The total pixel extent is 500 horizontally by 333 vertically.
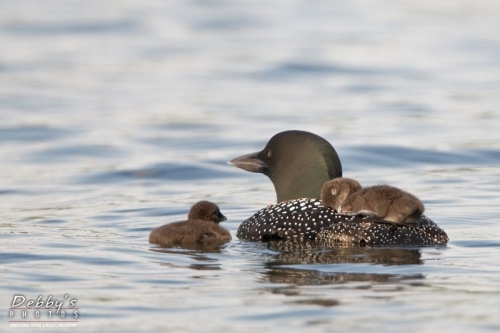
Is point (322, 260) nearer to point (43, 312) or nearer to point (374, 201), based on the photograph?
point (374, 201)

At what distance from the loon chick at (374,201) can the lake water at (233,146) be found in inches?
9.6

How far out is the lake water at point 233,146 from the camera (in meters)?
6.79

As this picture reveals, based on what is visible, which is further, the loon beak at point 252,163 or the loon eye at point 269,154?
the loon beak at point 252,163

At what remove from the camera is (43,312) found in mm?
6566

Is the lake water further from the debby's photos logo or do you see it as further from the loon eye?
the loon eye

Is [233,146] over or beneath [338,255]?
over

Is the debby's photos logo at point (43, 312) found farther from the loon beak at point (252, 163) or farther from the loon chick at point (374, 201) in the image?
the loon beak at point (252, 163)

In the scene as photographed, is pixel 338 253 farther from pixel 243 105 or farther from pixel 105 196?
pixel 243 105

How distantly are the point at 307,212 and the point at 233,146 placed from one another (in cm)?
589

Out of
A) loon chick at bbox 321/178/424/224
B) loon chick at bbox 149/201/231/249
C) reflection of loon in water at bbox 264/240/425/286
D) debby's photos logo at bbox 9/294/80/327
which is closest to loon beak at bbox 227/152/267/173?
loon chick at bbox 149/201/231/249

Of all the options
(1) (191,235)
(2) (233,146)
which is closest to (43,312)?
(1) (191,235)

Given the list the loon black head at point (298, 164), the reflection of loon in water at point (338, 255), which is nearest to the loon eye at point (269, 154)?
the loon black head at point (298, 164)

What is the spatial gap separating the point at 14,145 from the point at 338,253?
7.25 meters

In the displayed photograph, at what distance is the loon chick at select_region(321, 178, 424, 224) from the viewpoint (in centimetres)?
804
